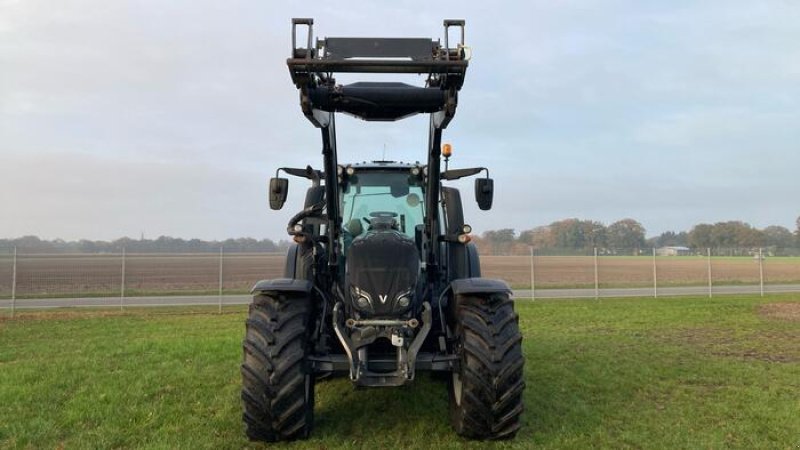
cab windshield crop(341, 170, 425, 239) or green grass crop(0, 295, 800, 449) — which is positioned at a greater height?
cab windshield crop(341, 170, 425, 239)

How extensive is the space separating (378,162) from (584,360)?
14.5ft

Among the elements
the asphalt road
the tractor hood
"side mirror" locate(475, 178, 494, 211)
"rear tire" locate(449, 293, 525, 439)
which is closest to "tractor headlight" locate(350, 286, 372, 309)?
the tractor hood

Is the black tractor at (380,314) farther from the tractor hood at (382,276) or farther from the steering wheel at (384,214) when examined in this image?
the steering wheel at (384,214)

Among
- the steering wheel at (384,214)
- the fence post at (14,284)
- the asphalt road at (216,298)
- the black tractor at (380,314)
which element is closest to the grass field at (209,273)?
the fence post at (14,284)

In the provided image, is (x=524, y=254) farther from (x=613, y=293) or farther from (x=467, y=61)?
(x=467, y=61)

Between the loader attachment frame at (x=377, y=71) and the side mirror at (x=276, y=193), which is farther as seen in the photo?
the side mirror at (x=276, y=193)

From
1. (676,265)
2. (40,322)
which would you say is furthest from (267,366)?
(676,265)

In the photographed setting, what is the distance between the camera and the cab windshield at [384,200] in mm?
5648

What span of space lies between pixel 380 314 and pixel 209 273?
1717 cm

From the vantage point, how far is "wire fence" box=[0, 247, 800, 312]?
58.2 ft

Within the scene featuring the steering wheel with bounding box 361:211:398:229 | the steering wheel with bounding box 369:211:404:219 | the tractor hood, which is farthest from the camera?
the steering wheel with bounding box 369:211:404:219

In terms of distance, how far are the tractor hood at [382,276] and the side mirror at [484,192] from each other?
1274 millimetres

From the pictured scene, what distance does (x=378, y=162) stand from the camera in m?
6.11

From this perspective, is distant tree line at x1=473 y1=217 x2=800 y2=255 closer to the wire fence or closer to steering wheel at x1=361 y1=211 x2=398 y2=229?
the wire fence
